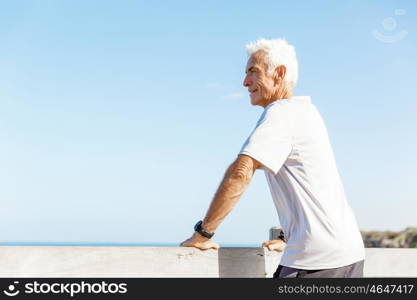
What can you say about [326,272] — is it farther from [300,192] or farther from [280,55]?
[280,55]

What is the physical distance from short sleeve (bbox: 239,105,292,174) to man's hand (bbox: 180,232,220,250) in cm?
58

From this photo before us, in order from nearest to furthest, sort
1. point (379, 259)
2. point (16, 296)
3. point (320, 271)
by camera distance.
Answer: point (320, 271), point (16, 296), point (379, 259)

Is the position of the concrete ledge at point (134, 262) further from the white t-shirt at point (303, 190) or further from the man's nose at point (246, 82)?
the man's nose at point (246, 82)

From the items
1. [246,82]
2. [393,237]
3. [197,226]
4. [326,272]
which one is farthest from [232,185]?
[393,237]

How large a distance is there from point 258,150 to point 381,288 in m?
1.16

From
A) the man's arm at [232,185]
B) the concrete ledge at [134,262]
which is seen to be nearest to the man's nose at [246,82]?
the man's arm at [232,185]

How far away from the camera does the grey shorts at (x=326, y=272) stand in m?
2.70

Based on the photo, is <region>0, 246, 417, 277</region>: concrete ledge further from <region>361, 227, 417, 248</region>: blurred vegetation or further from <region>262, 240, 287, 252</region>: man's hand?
<region>361, 227, 417, 248</region>: blurred vegetation

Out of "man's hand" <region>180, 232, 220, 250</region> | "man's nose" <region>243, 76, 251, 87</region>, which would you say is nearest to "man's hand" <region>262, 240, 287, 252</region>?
"man's hand" <region>180, 232, 220, 250</region>

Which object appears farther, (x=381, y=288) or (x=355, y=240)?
(x=381, y=288)

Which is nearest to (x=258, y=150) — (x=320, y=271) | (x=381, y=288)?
(x=320, y=271)

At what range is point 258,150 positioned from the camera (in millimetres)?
2717

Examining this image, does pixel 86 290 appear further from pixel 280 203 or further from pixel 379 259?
pixel 379 259

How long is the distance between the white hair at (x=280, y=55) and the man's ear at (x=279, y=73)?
0.7 inches
